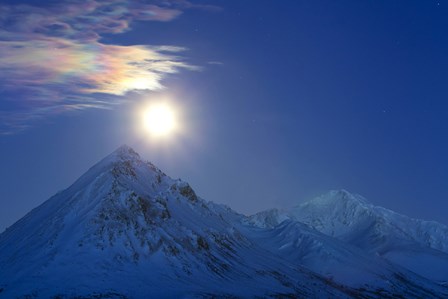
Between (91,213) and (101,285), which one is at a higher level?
(91,213)

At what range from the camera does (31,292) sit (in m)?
127

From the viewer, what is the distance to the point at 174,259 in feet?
577

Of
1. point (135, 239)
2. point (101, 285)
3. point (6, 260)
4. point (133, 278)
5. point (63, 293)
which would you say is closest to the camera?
point (63, 293)

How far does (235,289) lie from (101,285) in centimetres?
4673

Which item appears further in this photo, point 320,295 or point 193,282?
point 320,295

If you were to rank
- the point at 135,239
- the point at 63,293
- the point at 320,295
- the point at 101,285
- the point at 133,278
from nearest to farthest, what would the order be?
the point at 63,293, the point at 101,285, the point at 133,278, the point at 135,239, the point at 320,295

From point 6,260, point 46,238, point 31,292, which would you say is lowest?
point 31,292

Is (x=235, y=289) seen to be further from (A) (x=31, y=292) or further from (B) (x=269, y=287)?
(A) (x=31, y=292)

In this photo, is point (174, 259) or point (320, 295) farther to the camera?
point (320, 295)

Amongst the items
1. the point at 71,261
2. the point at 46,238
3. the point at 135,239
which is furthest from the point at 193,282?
the point at 46,238

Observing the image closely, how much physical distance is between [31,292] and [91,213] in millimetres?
52249

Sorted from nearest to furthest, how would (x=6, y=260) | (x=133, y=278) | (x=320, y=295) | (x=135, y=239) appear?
(x=133, y=278)
(x=6, y=260)
(x=135, y=239)
(x=320, y=295)

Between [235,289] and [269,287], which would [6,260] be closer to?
[235,289]

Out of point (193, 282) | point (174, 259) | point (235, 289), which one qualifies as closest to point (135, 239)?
point (174, 259)
